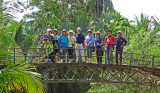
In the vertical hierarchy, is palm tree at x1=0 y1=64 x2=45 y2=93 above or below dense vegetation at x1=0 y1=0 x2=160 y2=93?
below

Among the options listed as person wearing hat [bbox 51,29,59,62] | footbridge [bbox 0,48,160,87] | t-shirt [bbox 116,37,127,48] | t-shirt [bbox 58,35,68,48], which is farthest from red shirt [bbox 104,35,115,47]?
person wearing hat [bbox 51,29,59,62]

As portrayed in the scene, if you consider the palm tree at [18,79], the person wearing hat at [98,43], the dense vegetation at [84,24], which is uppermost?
the dense vegetation at [84,24]

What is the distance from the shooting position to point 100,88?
3456cm

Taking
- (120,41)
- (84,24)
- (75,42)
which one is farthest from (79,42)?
(84,24)

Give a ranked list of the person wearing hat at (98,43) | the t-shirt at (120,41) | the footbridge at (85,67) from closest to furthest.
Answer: the person wearing hat at (98,43), the footbridge at (85,67), the t-shirt at (120,41)

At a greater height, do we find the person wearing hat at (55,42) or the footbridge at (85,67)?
the person wearing hat at (55,42)

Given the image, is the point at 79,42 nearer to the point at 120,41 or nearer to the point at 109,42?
the point at 109,42

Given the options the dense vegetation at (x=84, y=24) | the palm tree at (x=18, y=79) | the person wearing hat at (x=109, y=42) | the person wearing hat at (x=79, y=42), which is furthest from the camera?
the dense vegetation at (x=84, y=24)

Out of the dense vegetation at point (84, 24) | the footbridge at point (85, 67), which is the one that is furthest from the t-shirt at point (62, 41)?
the dense vegetation at point (84, 24)

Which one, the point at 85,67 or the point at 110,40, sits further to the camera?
the point at 85,67

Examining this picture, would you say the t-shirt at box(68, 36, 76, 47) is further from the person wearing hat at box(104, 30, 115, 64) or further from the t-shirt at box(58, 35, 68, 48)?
the person wearing hat at box(104, 30, 115, 64)

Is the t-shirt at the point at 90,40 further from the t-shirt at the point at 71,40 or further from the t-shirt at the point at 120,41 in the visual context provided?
the t-shirt at the point at 120,41

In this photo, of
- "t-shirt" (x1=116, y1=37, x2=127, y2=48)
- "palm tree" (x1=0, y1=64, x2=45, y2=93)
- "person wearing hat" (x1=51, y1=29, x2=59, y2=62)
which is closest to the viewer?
"palm tree" (x1=0, y1=64, x2=45, y2=93)

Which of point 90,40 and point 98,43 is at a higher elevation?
point 90,40
